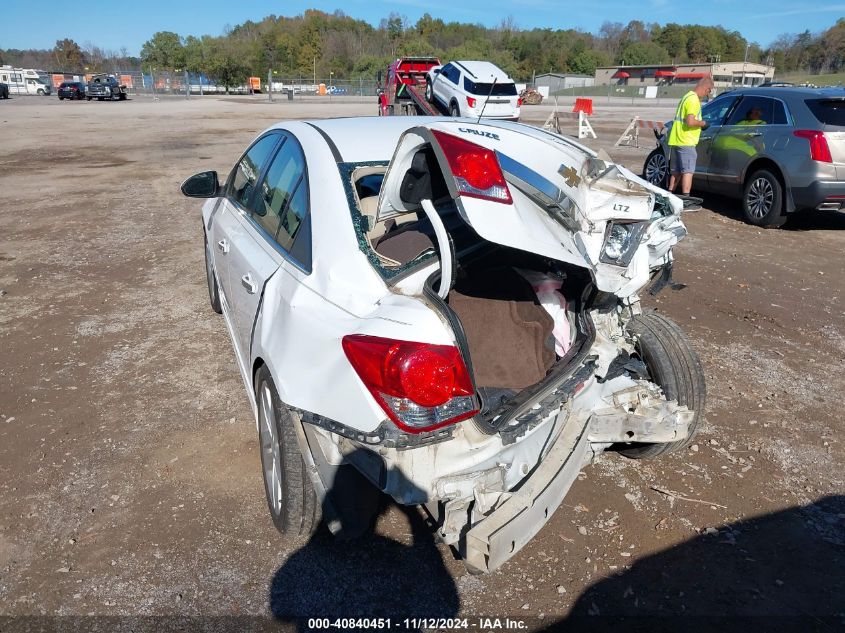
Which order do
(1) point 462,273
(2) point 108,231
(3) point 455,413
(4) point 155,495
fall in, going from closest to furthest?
(3) point 455,413 < (1) point 462,273 < (4) point 155,495 < (2) point 108,231

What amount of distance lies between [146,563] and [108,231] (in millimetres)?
6379

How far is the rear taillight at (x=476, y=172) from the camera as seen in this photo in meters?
2.11

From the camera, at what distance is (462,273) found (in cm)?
283

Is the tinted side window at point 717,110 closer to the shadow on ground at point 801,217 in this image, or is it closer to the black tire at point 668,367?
the shadow on ground at point 801,217

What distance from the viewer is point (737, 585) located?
2.56 meters

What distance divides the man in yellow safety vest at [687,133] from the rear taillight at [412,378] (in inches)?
312

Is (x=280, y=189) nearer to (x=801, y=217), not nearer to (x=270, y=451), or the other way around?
(x=270, y=451)

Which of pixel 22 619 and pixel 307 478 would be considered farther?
pixel 307 478

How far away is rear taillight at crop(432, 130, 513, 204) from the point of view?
211 cm

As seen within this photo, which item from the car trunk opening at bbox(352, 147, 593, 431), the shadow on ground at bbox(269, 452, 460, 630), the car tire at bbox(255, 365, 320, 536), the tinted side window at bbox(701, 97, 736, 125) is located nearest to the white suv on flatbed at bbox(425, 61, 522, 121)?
the tinted side window at bbox(701, 97, 736, 125)

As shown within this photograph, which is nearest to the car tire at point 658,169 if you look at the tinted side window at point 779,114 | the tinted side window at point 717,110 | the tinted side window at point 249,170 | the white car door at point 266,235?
the tinted side window at point 717,110

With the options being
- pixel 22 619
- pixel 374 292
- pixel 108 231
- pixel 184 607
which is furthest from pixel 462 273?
pixel 108 231

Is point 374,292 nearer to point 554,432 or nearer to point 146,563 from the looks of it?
point 554,432

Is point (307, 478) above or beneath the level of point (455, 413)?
beneath
